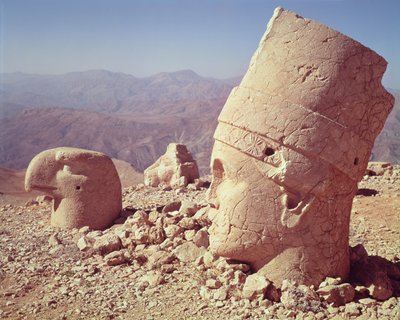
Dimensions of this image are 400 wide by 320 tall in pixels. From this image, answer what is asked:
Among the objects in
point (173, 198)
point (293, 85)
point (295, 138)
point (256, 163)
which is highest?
point (293, 85)

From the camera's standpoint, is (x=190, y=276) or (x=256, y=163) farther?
(x=190, y=276)

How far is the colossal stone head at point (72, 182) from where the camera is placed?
8.37m

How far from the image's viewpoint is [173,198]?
1137 centimetres

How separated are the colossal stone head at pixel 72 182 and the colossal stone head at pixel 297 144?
13.3 feet

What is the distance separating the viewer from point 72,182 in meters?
8.36

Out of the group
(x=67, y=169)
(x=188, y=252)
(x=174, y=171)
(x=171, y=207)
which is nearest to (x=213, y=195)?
(x=188, y=252)

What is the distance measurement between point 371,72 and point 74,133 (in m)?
59.1

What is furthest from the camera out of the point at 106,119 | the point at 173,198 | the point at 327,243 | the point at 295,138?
the point at 106,119

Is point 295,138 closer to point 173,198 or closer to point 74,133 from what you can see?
point 173,198

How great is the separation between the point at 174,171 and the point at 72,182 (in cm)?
539

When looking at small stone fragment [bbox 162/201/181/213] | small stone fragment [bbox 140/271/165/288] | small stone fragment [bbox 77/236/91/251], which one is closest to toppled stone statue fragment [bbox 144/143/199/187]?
small stone fragment [bbox 162/201/181/213]

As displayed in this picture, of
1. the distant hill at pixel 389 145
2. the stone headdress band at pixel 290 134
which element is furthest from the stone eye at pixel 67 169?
the distant hill at pixel 389 145

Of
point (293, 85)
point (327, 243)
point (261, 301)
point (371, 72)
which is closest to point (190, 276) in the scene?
point (261, 301)

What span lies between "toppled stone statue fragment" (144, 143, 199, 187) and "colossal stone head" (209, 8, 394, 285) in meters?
7.90
